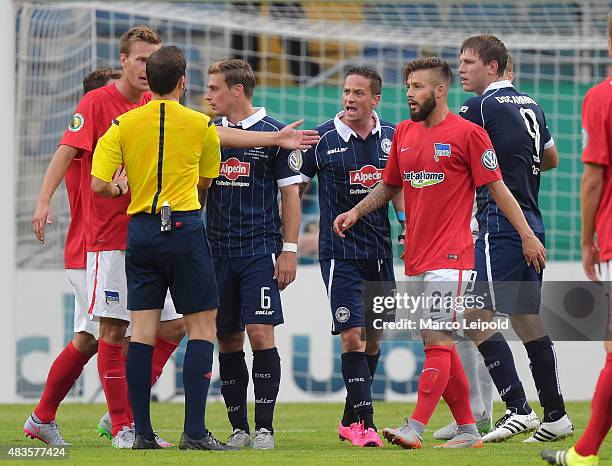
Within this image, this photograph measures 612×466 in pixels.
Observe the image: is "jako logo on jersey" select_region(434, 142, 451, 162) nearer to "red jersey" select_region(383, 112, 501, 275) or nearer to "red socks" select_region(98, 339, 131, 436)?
"red jersey" select_region(383, 112, 501, 275)

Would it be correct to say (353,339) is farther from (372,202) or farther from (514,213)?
(514,213)

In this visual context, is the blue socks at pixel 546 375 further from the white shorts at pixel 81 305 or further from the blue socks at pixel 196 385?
the white shorts at pixel 81 305

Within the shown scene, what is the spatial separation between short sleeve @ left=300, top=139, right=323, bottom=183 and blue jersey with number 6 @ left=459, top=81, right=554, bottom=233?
3.05ft

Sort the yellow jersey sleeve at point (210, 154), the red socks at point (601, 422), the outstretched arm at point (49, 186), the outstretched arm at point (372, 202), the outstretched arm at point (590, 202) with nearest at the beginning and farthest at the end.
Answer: the red socks at point (601, 422), the outstretched arm at point (590, 202), the yellow jersey sleeve at point (210, 154), the outstretched arm at point (49, 186), the outstretched arm at point (372, 202)

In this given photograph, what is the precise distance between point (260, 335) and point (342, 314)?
0.60 meters

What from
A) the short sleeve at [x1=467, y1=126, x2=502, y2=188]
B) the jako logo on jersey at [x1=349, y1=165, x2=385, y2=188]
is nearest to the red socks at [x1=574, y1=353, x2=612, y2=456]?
the short sleeve at [x1=467, y1=126, x2=502, y2=188]

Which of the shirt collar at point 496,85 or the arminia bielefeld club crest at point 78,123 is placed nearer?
the arminia bielefeld club crest at point 78,123

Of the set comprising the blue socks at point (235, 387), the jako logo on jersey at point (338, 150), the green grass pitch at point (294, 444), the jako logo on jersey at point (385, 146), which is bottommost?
the green grass pitch at point (294, 444)

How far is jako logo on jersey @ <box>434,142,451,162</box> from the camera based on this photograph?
7.02 m

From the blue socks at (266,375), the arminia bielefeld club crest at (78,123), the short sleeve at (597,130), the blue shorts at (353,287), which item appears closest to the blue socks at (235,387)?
the blue socks at (266,375)

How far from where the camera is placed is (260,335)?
736 centimetres

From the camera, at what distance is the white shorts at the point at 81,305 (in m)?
7.63

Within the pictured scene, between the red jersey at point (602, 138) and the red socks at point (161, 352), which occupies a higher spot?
the red jersey at point (602, 138)

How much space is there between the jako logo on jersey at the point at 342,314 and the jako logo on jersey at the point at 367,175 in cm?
77
